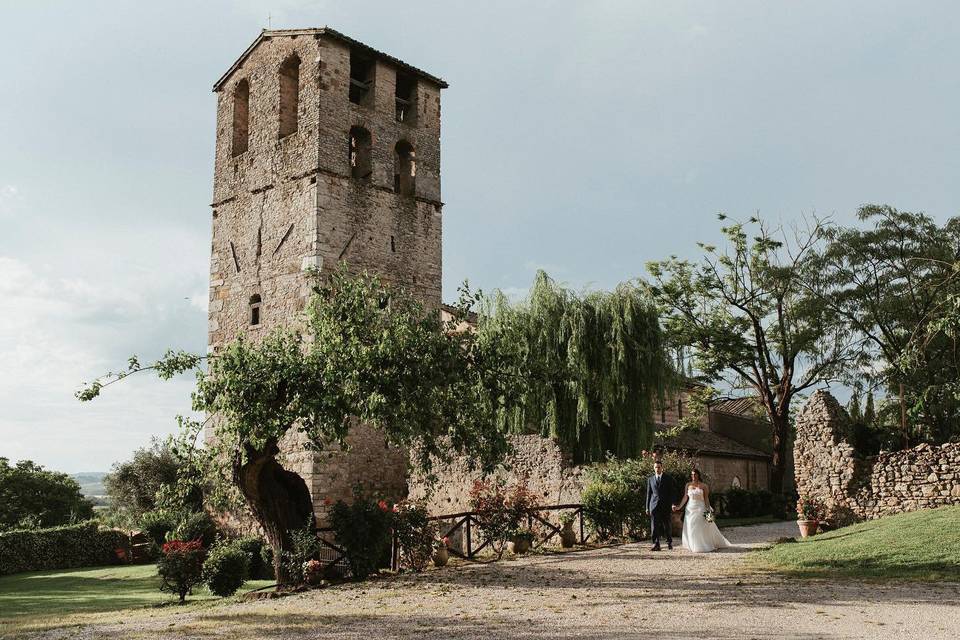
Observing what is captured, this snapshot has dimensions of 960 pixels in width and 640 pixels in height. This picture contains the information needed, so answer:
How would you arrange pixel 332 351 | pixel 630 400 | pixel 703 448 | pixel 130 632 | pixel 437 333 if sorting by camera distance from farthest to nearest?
pixel 703 448 → pixel 630 400 → pixel 437 333 → pixel 332 351 → pixel 130 632

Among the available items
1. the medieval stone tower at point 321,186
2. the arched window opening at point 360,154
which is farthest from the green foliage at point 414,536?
the arched window opening at point 360,154

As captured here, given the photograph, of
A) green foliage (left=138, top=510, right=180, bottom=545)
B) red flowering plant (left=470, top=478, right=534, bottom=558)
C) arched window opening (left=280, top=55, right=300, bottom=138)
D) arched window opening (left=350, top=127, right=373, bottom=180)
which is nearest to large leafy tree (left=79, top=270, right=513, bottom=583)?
red flowering plant (left=470, top=478, right=534, bottom=558)

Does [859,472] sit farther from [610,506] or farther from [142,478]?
[142,478]

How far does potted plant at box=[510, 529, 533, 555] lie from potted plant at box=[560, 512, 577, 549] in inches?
38.4

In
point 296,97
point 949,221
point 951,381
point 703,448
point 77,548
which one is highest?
point 296,97

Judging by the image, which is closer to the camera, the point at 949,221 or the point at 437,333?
the point at 437,333

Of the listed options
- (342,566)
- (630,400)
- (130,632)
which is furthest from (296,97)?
(130,632)

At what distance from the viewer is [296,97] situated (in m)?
26.0

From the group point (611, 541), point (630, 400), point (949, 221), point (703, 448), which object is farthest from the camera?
point (703, 448)

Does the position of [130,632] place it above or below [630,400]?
below

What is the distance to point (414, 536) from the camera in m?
14.0

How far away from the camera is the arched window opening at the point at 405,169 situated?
86.0 ft

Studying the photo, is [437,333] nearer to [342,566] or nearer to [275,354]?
[275,354]

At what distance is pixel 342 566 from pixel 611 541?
619 centimetres
